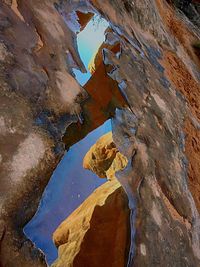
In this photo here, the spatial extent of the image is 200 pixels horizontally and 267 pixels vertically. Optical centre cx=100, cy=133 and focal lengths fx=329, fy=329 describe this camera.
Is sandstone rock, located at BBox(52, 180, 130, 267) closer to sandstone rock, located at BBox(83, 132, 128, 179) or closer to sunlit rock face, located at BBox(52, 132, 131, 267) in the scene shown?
sunlit rock face, located at BBox(52, 132, 131, 267)

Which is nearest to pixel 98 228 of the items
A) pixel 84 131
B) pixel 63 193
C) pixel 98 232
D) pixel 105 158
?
pixel 98 232

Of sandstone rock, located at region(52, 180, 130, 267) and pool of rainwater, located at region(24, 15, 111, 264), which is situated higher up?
pool of rainwater, located at region(24, 15, 111, 264)

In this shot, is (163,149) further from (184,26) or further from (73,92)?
(184,26)

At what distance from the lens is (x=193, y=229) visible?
2.30m

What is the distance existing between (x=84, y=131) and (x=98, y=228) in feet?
1.89

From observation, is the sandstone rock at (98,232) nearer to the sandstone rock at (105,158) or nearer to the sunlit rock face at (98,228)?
the sunlit rock face at (98,228)

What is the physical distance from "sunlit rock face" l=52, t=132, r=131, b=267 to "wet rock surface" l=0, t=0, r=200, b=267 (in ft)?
0.28

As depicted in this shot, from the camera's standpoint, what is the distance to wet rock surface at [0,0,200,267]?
1.48m

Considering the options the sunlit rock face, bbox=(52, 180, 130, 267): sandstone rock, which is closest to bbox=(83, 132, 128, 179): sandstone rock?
the sunlit rock face

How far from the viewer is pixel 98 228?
1637 millimetres

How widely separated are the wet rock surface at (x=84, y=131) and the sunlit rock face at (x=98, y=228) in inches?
3.4

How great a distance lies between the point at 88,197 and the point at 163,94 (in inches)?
77.3

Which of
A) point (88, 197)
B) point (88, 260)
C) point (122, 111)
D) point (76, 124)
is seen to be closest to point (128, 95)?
point (122, 111)

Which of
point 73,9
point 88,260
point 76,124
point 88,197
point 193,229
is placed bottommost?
point 193,229
